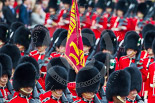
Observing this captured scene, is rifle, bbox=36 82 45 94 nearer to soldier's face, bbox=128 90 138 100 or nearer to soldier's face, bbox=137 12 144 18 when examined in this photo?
soldier's face, bbox=128 90 138 100

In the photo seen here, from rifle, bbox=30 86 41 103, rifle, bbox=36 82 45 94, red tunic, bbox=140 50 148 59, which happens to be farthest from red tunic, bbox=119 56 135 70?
rifle, bbox=30 86 41 103

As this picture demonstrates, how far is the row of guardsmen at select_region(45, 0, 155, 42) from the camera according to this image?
15039 mm

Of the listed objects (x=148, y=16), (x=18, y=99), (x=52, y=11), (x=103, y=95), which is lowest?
(x=103, y=95)

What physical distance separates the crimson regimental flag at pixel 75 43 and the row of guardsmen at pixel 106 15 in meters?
4.69

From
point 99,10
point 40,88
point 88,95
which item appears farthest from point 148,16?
point 88,95

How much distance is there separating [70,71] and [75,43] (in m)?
0.82

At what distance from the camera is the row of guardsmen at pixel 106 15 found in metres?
15.0

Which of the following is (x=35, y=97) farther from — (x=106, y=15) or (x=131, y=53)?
(x=106, y=15)

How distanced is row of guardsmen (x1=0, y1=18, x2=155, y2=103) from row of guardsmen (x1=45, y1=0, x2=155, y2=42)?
286cm

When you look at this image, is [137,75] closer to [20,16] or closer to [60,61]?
[60,61]

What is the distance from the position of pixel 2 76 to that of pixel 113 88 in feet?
6.66

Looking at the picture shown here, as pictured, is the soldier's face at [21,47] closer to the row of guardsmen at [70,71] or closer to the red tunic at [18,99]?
the row of guardsmen at [70,71]

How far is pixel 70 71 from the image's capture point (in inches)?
389

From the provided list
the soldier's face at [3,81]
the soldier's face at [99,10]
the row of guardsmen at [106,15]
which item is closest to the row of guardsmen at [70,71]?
the soldier's face at [3,81]
